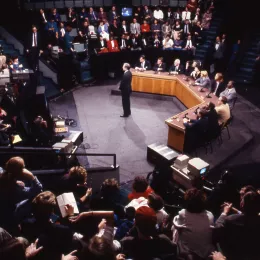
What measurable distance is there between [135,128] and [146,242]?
19.9 feet

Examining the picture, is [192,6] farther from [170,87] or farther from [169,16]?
[170,87]

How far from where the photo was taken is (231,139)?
8219 millimetres

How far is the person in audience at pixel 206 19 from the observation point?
14.0 m

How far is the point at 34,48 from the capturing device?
444 inches

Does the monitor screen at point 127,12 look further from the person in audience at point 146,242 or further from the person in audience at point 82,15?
the person in audience at point 146,242

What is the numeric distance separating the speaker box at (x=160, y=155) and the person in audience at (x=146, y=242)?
12.2ft

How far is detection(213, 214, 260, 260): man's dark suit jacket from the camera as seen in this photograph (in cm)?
326

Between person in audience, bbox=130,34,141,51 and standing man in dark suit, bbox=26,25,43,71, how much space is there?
391cm

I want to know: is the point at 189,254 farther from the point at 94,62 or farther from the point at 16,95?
the point at 94,62

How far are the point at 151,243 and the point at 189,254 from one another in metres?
0.66

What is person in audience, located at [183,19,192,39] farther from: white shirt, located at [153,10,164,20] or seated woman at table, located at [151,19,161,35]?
white shirt, located at [153,10,164,20]

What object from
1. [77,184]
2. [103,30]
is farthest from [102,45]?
[77,184]

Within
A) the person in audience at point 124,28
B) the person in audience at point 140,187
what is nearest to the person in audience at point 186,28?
the person in audience at point 124,28

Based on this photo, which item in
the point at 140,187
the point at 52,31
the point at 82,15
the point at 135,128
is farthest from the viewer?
the point at 82,15
